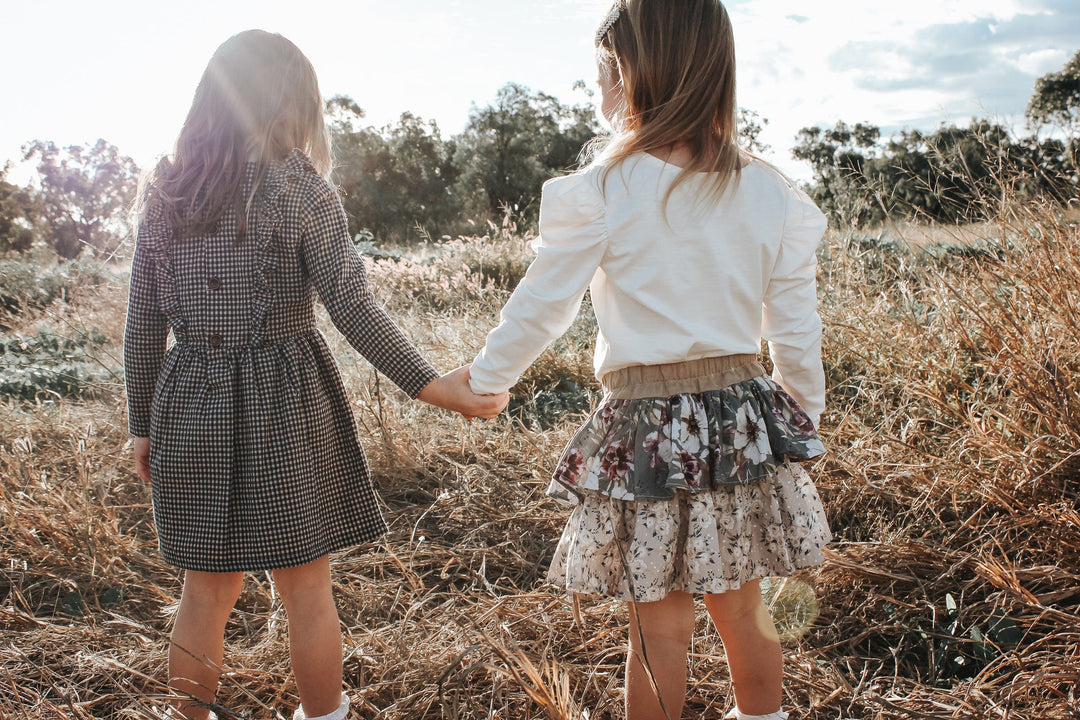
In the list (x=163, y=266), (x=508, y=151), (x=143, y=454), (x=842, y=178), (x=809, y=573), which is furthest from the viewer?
(x=508, y=151)

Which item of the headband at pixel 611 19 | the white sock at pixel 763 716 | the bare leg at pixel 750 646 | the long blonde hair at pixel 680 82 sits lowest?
the white sock at pixel 763 716

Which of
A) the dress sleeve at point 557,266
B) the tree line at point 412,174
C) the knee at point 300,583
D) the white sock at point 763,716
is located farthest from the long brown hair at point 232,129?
the tree line at point 412,174

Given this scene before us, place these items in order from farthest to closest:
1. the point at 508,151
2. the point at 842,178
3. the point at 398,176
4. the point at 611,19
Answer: the point at 398,176 < the point at 508,151 < the point at 842,178 < the point at 611,19

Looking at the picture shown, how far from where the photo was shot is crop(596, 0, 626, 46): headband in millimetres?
1512

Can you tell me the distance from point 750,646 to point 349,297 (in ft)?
3.60

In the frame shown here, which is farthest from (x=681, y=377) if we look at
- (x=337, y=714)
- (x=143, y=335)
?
(x=143, y=335)

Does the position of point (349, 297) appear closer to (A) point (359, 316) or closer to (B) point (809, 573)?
(A) point (359, 316)

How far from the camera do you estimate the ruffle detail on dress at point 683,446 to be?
1.43m

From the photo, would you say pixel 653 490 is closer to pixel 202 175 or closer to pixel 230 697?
pixel 202 175

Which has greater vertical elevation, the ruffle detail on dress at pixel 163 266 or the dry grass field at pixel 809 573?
the ruffle detail on dress at pixel 163 266

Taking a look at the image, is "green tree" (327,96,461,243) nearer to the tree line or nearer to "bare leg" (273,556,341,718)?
the tree line

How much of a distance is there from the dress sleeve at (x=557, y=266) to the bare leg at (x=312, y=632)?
26.9 inches

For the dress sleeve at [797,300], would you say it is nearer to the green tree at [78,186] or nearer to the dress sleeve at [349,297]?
the dress sleeve at [349,297]

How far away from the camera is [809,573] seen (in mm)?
2244
